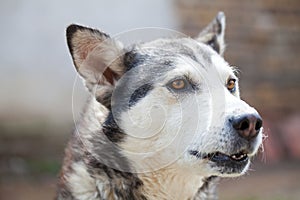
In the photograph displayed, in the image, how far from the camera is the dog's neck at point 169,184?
3301 mm

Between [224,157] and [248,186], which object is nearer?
[224,157]

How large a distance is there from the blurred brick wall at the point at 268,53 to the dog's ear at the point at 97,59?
384cm

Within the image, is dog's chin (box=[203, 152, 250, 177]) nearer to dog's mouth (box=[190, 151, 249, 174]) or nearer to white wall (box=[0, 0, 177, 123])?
→ dog's mouth (box=[190, 151, 249, 174])

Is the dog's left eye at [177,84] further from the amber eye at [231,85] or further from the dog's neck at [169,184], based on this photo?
the dog's neck at [169,184]

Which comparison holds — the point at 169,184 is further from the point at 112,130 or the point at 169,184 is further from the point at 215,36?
the point at 215,36

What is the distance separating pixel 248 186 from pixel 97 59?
3.43 meters

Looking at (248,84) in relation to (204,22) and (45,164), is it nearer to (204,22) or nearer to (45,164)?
(204,22)

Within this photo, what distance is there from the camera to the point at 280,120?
299 inches

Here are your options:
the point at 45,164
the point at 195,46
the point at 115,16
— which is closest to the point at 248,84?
the point at 115,16

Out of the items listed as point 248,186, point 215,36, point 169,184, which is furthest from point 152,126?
point 248,186

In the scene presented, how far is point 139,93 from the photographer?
10.9 ft

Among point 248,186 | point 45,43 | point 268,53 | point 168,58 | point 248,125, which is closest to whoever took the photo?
point 248,125

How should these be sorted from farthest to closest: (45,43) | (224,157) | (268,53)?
1. (268,53)
2. (45,43)
3. (224,157)

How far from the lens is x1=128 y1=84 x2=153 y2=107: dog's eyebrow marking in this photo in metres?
3.31
